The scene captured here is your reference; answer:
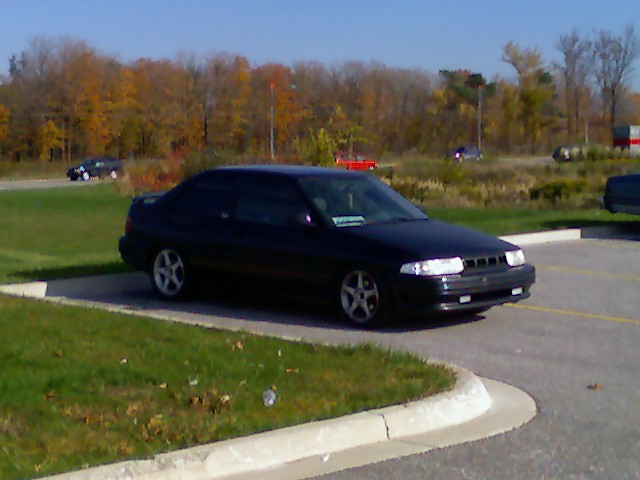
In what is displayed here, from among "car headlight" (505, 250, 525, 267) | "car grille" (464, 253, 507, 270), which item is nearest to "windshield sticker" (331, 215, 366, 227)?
"car grille" (464, 253, 507, 270)

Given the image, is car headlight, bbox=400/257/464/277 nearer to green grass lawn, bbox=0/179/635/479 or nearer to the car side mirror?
the car side mirror

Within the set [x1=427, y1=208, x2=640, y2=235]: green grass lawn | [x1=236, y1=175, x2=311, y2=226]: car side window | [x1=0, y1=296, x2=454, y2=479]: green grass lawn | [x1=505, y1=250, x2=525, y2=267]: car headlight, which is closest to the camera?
[x1=0, y1=296, x2=454, y2=479]: green grass lawn

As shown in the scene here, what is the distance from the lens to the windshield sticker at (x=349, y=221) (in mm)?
10328

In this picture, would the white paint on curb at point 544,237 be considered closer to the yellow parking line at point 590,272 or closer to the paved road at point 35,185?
the yellow parking line at point 590,272

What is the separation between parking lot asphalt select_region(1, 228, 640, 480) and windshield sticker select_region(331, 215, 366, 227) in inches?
38.5

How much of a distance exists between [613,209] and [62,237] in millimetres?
12048

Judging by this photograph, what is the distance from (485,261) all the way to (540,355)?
1442mm

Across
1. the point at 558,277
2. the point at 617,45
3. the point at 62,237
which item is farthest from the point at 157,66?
the point at 558,277

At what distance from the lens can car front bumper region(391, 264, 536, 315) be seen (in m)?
9.49

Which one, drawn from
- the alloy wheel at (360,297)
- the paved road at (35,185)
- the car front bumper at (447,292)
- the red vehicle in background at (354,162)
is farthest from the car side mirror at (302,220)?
the paved road at (35,185)

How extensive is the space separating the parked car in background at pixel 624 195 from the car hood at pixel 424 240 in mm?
8896

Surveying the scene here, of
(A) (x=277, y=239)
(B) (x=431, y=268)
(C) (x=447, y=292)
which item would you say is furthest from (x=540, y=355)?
(A) (x=277, y=239)

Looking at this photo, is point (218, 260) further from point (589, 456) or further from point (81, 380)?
point (589, 456)

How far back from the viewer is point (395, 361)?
24.9 feet
